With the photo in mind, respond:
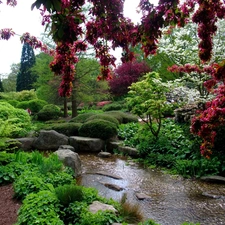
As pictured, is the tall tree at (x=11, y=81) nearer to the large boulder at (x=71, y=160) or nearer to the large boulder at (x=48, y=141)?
the large boulder at (x=48, y=141)

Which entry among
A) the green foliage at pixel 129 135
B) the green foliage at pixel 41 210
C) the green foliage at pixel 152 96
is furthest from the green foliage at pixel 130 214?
the green foliage at pixel 129 135

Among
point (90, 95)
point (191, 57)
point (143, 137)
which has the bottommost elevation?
point (143, 137)

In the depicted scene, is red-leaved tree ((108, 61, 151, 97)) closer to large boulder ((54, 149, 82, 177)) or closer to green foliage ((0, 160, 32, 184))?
large boulder ((54, 149, 82, 177))

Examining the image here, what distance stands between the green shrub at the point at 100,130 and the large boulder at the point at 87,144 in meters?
0.22

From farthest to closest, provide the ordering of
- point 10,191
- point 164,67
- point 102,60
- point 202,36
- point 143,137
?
point 164,67, point 143,137, point 10,191, point 102,60, point 202,36

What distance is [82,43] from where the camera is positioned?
7.52 feet

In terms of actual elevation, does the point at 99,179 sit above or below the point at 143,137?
below

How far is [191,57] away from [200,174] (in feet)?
12.7

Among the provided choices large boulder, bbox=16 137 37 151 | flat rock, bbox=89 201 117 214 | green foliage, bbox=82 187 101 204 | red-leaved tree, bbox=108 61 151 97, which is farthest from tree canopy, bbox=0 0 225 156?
red-leaved tree, bbox=108 61 151 97

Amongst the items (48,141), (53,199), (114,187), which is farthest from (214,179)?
(48,141)

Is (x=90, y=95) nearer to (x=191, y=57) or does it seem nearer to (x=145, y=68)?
(x=145, y=68)

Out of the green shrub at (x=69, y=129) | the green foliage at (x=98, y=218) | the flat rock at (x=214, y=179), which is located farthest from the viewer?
the green shrub at (x=69, y=129)

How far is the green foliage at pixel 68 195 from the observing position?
9.68 ft

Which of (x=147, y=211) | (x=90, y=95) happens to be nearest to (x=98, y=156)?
(x=147, y=211)
